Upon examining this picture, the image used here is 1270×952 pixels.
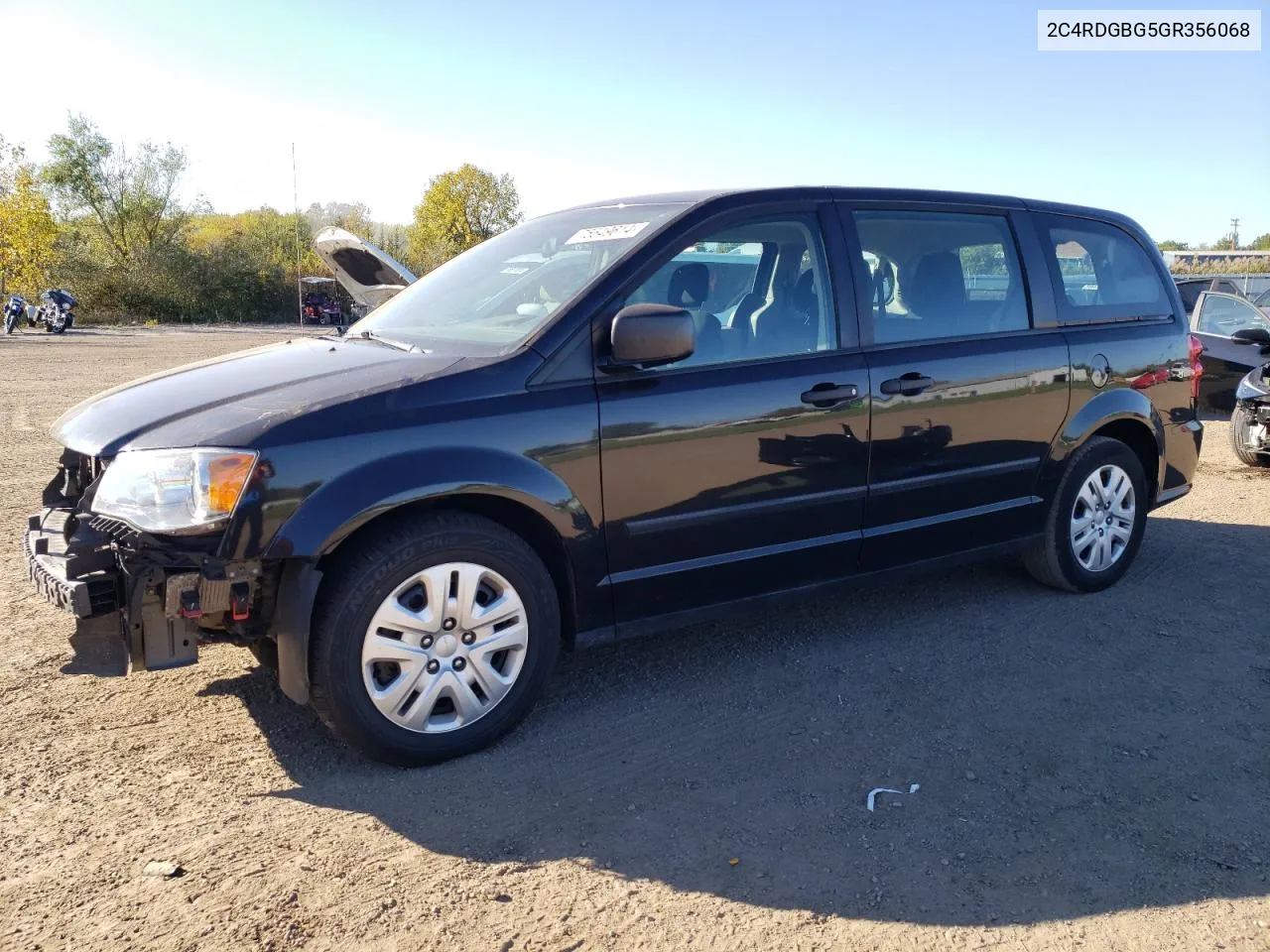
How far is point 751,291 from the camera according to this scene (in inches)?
157

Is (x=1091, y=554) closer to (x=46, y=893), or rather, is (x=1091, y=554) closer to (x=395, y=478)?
(x=395, y=478)

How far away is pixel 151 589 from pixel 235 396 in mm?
723

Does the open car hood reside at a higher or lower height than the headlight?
higher

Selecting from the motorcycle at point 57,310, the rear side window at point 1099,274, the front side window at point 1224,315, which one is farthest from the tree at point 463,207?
the rear side window at point 1099,274

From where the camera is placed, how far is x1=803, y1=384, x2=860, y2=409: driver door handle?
3.90 meters

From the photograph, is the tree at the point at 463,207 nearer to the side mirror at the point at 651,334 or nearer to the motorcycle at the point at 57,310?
the motorcycle at the point at 57,310

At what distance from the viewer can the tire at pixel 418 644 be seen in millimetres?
3072

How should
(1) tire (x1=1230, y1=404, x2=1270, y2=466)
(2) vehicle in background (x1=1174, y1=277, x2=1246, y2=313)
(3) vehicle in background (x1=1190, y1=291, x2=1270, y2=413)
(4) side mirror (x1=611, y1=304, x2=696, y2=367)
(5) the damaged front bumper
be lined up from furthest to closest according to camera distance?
1. (2) vehicle in background (x1=1174, y1=277, x2=1246, y2=313)
2. (3) vehicle in background (x1=1190, y1=291, x2=1270, y2=413)
3. (1) tire (x1=1230, y1=404, x2=1270, y2=466)
4. (4) side mirror (x1=611, y1=304, x2=696, y2=367)
5. (5) the damaged front bumper

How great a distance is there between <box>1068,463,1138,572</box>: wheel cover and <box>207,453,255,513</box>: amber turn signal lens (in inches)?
154

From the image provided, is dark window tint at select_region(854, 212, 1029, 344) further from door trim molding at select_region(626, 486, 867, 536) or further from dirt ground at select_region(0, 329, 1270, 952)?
dirt ground at select_region(0, 329, 1270, 952)

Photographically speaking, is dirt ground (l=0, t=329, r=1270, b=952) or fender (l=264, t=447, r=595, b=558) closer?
dirt ground (l=0, t=329, r=1270, b=952)

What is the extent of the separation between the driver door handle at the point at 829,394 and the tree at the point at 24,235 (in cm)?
4703

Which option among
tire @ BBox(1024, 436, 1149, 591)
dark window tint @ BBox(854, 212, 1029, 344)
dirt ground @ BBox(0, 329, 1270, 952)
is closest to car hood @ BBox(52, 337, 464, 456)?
dirt ground @ BBox(0, 329, 1270, 952)

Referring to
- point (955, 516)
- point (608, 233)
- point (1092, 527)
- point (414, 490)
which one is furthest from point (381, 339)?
point (1092, 527)
